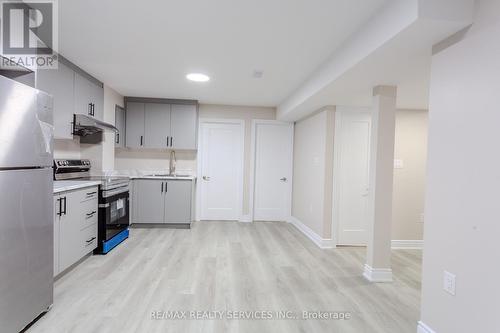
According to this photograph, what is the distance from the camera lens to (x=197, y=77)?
3.51 m

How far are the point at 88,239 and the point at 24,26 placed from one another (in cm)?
221

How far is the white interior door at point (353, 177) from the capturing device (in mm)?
3973

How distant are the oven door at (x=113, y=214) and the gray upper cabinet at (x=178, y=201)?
703 millimetres

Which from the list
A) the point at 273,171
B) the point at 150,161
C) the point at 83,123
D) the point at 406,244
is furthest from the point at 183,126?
the point at 406,244

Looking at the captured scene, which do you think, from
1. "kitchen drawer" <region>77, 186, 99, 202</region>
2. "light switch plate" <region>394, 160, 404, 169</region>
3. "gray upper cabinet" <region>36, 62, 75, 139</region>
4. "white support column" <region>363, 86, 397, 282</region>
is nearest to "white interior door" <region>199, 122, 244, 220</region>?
"kitchen drawer" <region>77, 186, 99, 202</region>

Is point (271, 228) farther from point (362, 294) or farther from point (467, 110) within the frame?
point (467, 110)

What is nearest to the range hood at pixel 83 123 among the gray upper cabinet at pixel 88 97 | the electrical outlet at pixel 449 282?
the gray upper cabinet at pixel 88 97

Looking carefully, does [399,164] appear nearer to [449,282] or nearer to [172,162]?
[449,282]

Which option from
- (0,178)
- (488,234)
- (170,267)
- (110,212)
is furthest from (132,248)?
(488,234)

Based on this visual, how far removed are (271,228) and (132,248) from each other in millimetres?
2408

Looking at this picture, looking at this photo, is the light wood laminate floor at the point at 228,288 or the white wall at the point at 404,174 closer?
the light wood laminate floor at the point at 228,288

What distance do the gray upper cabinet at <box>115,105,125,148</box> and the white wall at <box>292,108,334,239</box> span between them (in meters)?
3.30

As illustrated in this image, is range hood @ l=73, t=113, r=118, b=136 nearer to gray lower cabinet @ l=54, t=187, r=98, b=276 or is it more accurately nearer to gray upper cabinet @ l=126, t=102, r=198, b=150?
gray lower cabinet @ l=54, t=187, r=98, b=276

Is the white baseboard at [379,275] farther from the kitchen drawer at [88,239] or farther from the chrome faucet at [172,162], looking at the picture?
the chrome faucet at [172,162]
